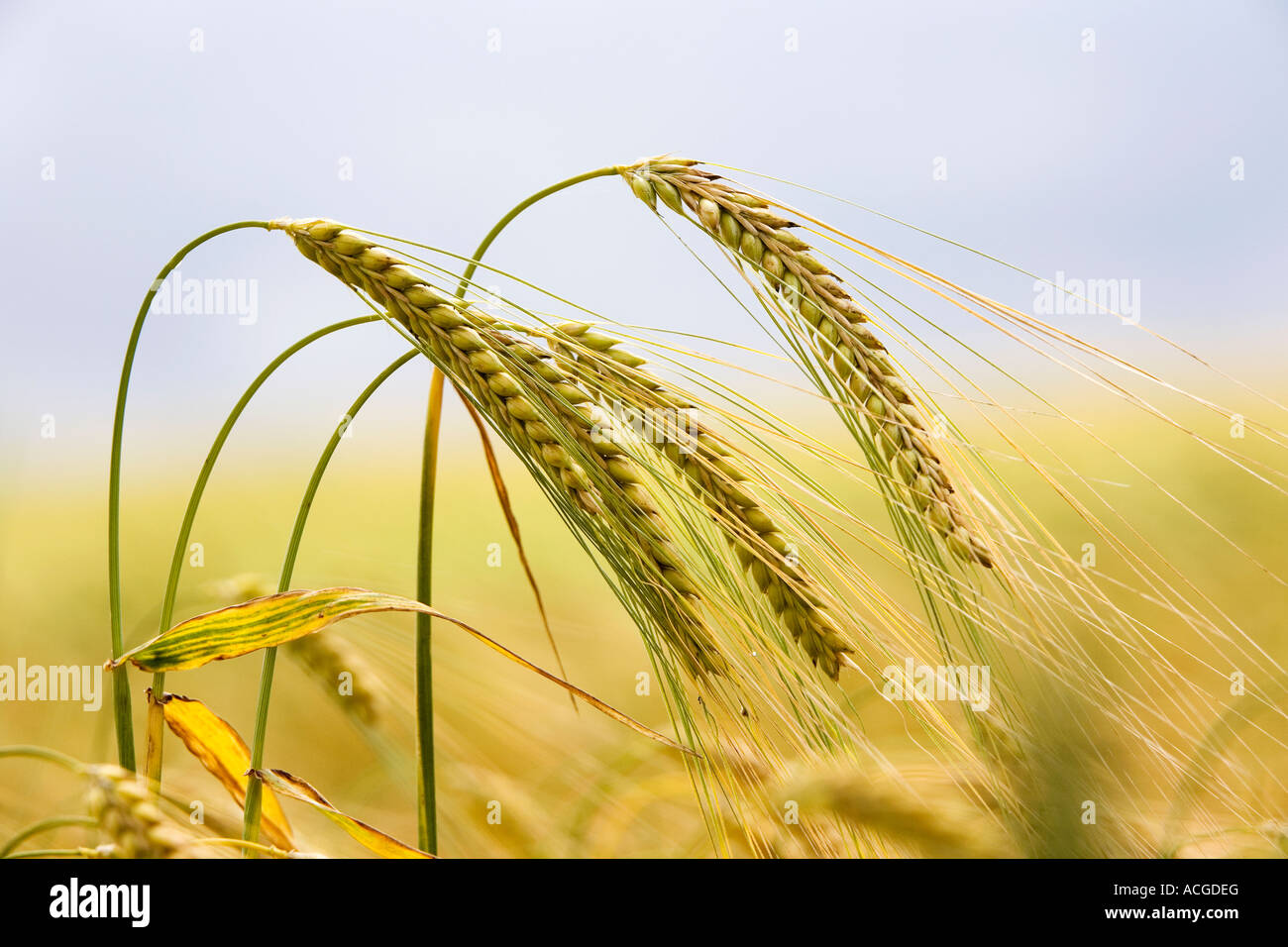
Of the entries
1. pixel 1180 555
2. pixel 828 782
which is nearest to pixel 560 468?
pixel 828 782

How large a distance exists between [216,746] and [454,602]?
1.48 feet

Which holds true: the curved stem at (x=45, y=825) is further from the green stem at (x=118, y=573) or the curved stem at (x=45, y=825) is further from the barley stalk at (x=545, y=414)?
the barley stalk at (x=545, y=414)

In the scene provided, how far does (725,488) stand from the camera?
1.37ft

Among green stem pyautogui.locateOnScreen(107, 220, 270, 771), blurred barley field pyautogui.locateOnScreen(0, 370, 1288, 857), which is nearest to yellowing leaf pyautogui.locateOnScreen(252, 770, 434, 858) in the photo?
green stem pyautogui.locateOnScreen(107, 220, 270, 771)

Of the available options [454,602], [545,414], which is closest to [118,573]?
[545,414]

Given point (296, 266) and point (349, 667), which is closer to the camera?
point (349, 667)

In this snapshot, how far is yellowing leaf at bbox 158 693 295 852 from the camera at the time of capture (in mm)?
464

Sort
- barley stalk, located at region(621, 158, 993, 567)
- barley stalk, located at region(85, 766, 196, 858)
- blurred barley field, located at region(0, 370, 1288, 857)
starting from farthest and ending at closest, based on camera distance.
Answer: blurred barley field, located at region(0, 370, 1288, 857) → barley stalk, located at region(621, 158, 993, 567) → barley stalk, located at region(85, 766, 196, 858)

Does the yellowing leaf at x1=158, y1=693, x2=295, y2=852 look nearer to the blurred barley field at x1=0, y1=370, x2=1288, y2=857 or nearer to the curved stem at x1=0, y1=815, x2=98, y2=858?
the curved stem at x1=0, y1=815, x2=98, y2=858

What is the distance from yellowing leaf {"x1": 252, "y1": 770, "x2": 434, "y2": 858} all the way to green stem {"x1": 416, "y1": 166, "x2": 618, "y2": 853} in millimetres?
54

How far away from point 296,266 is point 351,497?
35 centimetres

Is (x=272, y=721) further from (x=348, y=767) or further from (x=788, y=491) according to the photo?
(x=788, y=491)

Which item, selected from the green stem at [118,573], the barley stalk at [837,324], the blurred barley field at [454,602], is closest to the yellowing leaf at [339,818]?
the green stem at [118,573]
